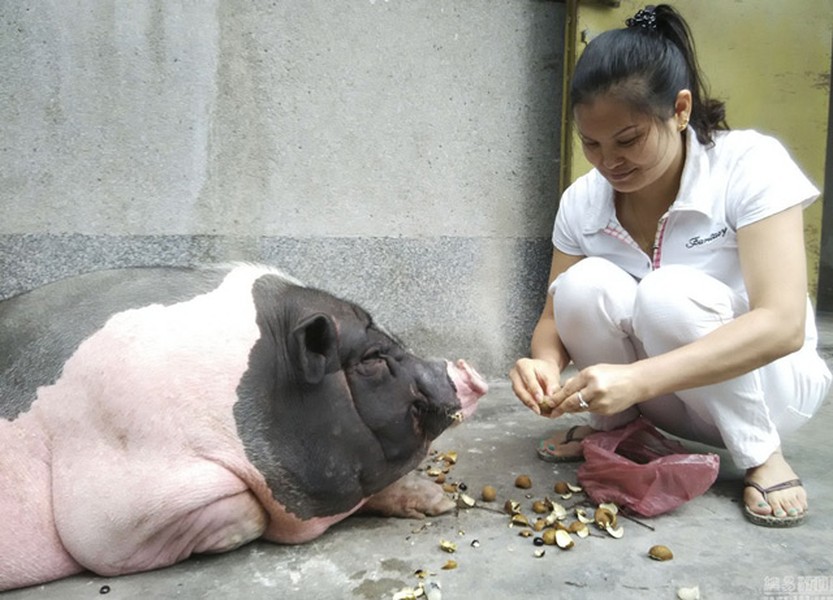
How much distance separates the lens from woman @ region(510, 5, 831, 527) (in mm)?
1983

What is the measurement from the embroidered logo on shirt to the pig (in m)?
0.83

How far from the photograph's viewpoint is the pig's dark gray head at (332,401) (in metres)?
1.91

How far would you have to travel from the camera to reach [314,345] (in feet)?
6.46

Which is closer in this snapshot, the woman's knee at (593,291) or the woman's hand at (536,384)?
the woman's hand at (536,384)

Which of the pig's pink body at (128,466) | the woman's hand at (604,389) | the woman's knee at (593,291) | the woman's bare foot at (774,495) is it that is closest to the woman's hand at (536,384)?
the woman's hand at (604,389)

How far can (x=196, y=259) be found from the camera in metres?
3.23

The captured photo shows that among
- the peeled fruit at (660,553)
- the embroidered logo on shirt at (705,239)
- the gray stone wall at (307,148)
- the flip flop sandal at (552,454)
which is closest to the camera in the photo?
the peeled fruit at (660,553)

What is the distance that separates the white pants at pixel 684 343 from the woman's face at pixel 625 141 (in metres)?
0.30

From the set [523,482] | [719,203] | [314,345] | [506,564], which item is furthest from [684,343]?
[314,345]

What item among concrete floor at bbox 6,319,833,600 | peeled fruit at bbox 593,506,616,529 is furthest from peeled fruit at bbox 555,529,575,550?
peeled fruit at bbox 593,506,616,529

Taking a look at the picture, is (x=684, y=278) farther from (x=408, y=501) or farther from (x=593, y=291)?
(x=408, y=501)

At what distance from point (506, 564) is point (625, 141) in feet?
3.84

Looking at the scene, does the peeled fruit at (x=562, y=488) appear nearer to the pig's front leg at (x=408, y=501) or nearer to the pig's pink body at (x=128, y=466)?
the pig's front leg at (x=408, y=501)

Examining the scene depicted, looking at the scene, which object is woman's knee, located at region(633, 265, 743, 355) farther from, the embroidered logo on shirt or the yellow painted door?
the yellow painted door
